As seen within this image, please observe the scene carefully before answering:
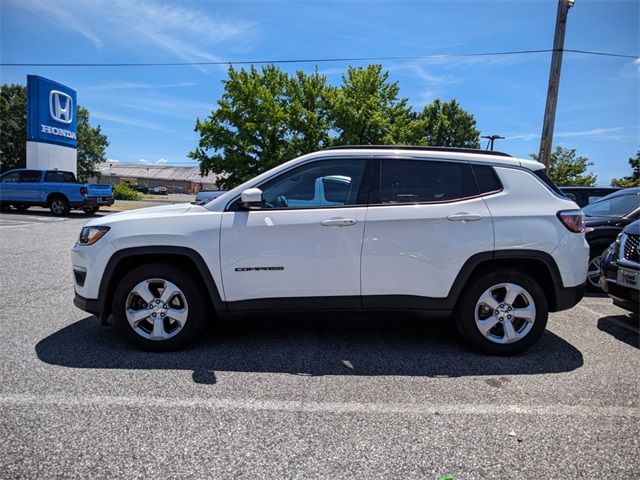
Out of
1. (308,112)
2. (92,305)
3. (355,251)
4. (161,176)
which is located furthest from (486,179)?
(161,176)

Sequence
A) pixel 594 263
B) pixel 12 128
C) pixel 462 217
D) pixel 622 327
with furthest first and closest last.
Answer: pixel 12 128, pixel 594 263, pixel 622 327, pixel 462 217

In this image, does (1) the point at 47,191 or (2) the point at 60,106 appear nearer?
(1) the point at 47,191

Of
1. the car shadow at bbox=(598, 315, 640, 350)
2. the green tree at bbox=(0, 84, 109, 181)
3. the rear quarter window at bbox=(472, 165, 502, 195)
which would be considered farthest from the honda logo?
the green tree at bbox=(0, 84, 109, 181)

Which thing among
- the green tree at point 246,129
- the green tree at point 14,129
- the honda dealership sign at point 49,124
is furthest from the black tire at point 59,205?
the green tree at point 14,129

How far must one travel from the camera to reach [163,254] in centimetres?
388

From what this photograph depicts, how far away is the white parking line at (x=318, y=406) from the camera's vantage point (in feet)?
9.67

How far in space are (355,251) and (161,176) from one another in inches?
4303

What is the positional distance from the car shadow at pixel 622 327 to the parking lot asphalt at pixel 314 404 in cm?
7

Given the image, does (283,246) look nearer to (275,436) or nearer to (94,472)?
(275,436)

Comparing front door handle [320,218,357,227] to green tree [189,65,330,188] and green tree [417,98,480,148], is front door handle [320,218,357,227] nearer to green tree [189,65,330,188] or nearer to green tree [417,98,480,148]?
green tree [189,65,330,188]

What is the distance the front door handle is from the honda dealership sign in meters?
21.7

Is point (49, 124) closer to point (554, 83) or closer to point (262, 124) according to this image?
point (262, 124)

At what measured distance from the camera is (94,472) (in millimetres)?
2268

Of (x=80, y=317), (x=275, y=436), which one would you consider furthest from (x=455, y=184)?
(x=80, y=317)
